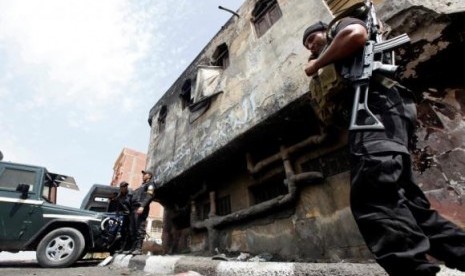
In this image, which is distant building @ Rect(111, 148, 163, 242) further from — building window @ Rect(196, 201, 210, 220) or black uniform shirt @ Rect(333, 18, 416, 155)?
black uniform shirt @ Rect(333, 18, 416, 155)

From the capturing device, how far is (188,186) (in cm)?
748

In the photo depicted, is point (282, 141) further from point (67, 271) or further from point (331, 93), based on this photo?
point (67, 271)

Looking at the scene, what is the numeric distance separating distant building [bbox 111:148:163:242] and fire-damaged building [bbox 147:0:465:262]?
16.5 metres

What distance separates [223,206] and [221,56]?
397 cm

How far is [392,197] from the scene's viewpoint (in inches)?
49.1

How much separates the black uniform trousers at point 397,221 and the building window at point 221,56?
599 cm

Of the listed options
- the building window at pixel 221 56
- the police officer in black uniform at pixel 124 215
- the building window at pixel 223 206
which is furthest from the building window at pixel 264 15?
the police officer in black uniform at pixel 124 215

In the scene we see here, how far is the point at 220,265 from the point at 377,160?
2006mm

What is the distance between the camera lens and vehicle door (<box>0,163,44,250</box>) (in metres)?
4.89

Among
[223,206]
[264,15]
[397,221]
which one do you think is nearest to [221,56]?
[264,15]

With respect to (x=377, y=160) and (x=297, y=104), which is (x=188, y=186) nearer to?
(x=297, y=104)

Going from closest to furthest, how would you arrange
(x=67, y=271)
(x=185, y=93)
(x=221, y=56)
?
(x=67, y=271) < (x=221, y=56) < (x=185, y=93)

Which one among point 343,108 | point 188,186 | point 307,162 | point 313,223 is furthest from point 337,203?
point 188,186

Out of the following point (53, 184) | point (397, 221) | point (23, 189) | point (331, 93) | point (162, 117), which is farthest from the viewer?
point (162, 117)
